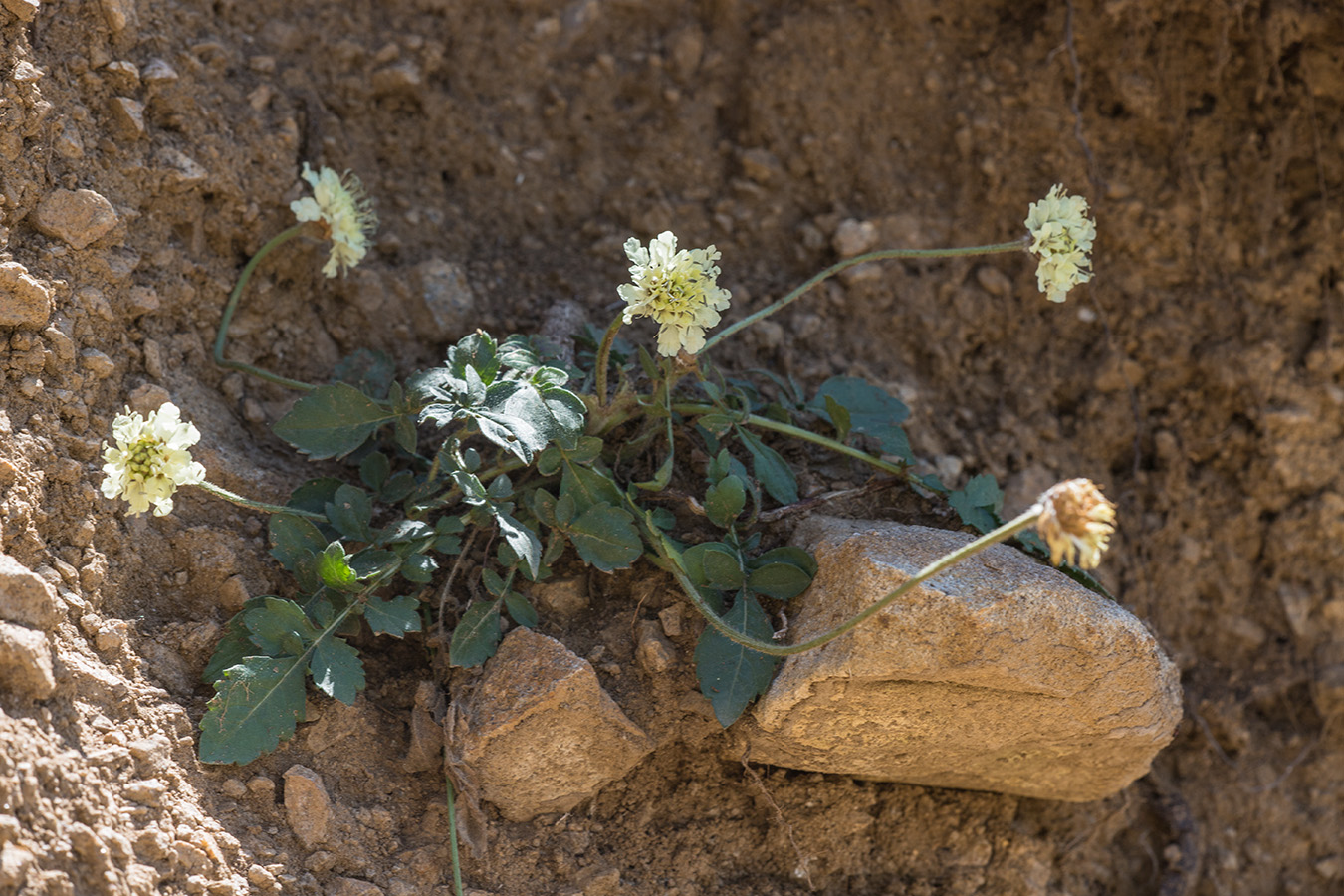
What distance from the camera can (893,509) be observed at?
2.71 m

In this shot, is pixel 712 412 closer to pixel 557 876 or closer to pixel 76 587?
pixel 557 876

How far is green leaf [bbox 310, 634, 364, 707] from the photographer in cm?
222

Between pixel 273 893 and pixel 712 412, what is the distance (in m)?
1.35

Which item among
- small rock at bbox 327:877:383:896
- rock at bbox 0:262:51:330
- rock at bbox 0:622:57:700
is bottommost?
small rock at bbox 327:877:383:896

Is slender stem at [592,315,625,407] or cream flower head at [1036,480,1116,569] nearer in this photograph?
cream flower head at [1036,480,1116,569]

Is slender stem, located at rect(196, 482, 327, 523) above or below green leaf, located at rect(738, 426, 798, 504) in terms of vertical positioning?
Answer: above

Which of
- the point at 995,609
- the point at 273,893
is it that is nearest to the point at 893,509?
the point at 995,609

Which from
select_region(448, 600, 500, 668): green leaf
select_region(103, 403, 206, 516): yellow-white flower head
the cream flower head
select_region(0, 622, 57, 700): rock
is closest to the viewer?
the cream flower head

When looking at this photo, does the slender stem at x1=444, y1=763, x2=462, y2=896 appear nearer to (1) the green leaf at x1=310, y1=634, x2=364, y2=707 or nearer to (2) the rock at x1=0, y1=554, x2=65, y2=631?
(1) the green leaf at x1=310, y1=634, x2=364, y2=707

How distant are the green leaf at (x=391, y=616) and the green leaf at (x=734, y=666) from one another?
0.60 m

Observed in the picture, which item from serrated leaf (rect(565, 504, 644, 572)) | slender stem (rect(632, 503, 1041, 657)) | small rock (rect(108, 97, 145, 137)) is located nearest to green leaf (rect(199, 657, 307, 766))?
serrated leaf (rect(565, 504, 644, 572))

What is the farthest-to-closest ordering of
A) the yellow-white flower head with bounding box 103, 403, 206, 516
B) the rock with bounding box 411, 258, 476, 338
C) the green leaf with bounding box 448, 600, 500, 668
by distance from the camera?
the rock with bounding box 411, 258, 476, 338
the green leaf with bounding box 448, 600, 500, 668
the yellow-white flower head with bounding box 103, 403, 206, 516

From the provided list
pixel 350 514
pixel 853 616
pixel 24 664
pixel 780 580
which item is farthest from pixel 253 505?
pixel 853 616

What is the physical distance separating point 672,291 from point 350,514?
864 mm
